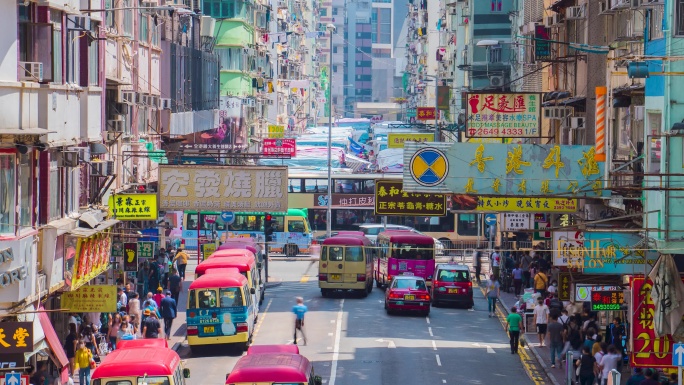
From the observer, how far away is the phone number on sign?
3559cm

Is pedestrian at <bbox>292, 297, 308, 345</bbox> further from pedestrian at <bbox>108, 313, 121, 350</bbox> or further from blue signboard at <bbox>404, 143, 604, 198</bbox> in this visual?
blue signboard at <bbox>404, 143, 604, 198</bbox>

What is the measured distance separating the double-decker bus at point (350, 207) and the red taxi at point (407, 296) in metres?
21.8

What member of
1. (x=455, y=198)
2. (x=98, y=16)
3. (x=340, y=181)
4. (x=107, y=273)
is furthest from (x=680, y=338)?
(x=340, y=181)

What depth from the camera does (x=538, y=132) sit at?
36.0 metres

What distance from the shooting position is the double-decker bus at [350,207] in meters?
63.5

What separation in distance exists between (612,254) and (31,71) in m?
12.1

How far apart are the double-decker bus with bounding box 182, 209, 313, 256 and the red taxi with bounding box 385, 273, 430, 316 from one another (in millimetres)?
18474

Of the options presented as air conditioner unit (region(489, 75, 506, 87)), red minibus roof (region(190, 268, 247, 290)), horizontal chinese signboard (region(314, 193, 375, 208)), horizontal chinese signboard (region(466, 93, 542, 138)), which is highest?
air conditioner unit (region(489, 75, 506, 87))

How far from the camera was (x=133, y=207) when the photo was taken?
33.9 meters

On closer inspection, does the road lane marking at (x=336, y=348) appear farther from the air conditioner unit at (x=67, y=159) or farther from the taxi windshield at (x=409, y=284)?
the air conditioner unit at (x=67, y=159)

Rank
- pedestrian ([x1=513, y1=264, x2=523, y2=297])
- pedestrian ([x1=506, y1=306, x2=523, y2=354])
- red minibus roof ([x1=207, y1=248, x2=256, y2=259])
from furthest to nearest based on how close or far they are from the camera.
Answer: pedestrian ([x1=513, y1=264, x2=523, y2=297])
red minibus roof ([x1=207, y1=248, x2=256, y2=259])
pedestrian ([x1=506, y1=306, x2=523, y2=354])

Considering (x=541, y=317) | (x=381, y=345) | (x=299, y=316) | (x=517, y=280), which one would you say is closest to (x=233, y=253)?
(x=299, y=316)

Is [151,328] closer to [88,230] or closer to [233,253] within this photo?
[88,230]

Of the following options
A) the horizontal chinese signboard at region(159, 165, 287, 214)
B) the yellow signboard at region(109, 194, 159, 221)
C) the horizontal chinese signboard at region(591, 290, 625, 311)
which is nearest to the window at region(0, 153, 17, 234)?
the yellow signboard at region(109, 194, 159, 221)
